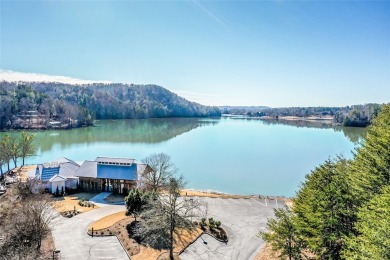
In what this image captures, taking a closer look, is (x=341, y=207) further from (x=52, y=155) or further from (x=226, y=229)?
(x=52, y=155)

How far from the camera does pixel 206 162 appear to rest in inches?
2206

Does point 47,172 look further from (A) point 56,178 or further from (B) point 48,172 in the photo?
(A) point 56,178

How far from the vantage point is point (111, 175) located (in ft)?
107

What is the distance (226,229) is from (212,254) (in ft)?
14.5

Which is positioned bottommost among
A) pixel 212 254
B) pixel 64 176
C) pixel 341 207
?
pixel 212 254

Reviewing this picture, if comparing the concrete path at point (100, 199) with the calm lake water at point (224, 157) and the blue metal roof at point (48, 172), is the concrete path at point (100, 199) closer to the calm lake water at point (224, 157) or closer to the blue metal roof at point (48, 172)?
the blue metal roof at point (48, 172)

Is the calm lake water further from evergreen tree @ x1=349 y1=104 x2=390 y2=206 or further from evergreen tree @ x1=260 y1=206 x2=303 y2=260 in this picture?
evergreen tree @ x1=349 y1=104 x2=390 y2=206

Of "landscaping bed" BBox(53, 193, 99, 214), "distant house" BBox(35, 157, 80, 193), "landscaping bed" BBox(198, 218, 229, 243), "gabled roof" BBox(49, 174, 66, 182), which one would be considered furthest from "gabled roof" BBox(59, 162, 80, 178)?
"landscaping bed" BBox(198, 218, 229, 243)

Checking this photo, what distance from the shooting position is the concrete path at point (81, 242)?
19078mm

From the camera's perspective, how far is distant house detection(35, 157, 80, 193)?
104 feet

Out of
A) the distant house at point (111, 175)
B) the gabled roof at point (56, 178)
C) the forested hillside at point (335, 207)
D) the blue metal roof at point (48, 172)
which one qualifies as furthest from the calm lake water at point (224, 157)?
the forested hillside at point (335, 207)

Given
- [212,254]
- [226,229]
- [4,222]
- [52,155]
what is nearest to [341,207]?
[212,254]

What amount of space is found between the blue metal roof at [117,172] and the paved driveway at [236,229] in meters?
8.80

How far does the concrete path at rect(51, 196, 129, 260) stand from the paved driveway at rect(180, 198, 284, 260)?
4.93m
